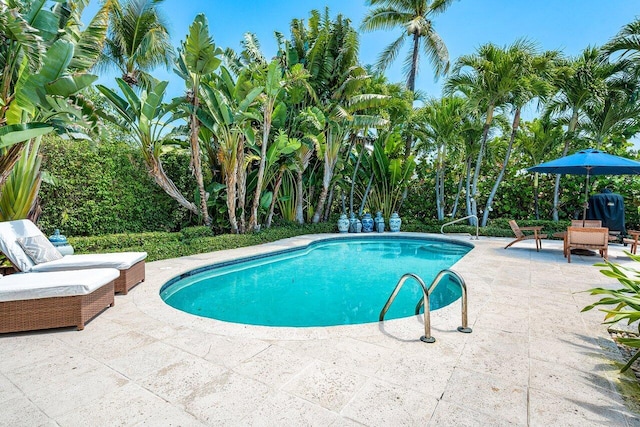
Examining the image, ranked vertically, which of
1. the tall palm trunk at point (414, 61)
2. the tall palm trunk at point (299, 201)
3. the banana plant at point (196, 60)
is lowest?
the tall palm trunk at point (299, 201)

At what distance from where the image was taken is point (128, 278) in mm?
4828

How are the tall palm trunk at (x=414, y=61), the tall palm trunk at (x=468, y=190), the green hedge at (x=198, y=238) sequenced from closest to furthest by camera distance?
the green hedge at (x=198, y=238) → the tall palm trunk at (x=468, y=190) → the tall palm trunk at (x=414, y=61)

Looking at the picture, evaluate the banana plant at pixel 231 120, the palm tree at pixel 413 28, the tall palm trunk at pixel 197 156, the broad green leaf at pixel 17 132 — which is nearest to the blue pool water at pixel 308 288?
the tall palm trunk at pixel 197 156

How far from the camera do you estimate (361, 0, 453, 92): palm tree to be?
49.4 feet

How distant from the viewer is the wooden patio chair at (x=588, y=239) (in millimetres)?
7242

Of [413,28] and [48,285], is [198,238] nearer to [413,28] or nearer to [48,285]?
[48,285]

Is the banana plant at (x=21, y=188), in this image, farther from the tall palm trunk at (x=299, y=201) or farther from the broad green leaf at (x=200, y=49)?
the tall palm trunk at (x=299, y=201)

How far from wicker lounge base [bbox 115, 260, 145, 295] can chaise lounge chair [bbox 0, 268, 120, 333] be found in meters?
1.11

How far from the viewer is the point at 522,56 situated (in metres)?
10.3

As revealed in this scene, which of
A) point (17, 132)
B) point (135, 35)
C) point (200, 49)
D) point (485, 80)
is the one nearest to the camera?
point (17, 132)

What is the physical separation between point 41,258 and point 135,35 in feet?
44.8

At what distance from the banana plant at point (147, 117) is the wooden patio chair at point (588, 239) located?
9806 mm

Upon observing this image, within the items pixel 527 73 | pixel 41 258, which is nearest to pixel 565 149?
pixel 527 73

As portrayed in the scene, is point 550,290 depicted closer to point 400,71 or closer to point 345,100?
point 345,100
